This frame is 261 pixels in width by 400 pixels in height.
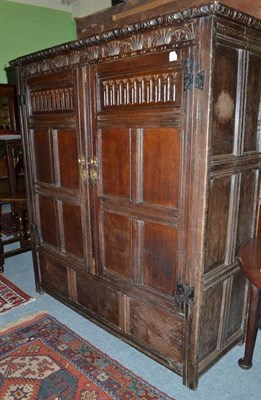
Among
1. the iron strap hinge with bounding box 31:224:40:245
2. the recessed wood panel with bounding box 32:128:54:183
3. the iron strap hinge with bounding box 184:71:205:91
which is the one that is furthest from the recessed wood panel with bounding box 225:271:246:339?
the iron strap hinge with bounding box 31:224:40:245

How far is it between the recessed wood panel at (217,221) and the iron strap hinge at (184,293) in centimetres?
14

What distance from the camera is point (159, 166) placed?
63.8 inches

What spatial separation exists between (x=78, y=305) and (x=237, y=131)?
5.62 ft

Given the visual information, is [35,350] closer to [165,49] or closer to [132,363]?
[132,363]

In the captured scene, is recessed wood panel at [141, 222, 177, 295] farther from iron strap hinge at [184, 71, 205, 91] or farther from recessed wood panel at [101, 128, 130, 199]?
iron strap hinge at [184, 71, 205, 91]

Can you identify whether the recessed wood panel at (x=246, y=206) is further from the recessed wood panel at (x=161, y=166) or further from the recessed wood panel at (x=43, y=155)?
the recessed wood panel at (x=43, y=155)

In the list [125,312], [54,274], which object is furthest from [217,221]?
[54,274]

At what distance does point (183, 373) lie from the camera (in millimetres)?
1775

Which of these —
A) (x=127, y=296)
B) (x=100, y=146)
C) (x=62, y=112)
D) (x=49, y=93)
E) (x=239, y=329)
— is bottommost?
(x=239, y=329)

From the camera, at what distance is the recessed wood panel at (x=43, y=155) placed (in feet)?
7.39


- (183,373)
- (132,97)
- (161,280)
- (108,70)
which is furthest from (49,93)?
(183,373)

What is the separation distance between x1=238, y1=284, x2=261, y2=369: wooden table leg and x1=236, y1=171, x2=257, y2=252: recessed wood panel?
271 millimetres

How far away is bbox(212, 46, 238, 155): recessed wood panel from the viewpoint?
1392 millimetres

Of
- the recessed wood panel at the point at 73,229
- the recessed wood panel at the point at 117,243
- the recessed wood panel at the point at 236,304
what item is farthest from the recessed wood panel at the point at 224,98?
the recessed wood panel at the point at 73,229
